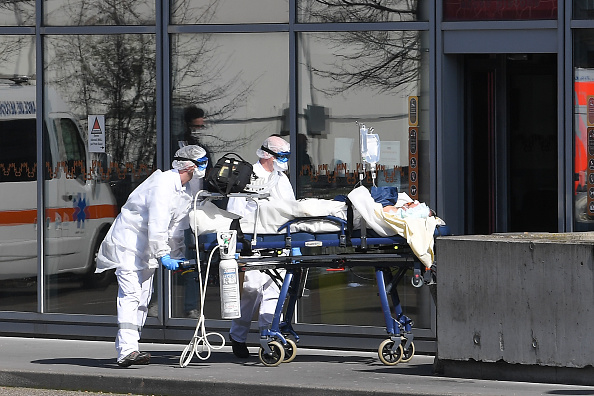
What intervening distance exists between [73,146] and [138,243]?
2.47 meters

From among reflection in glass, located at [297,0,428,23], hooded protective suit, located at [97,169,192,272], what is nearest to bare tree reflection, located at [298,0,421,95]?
reflection in glass, located at [297,0,428,23]

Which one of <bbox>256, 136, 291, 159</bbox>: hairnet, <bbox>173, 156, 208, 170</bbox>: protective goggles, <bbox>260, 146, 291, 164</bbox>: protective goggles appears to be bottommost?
<bbox>173, 156, 208, 170</bbox>: protective goggles

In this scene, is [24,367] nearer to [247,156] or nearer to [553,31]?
[247,156]

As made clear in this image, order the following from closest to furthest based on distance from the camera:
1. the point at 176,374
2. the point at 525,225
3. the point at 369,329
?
the point at 176,374 → the point at 369,329 → the point at 525,225

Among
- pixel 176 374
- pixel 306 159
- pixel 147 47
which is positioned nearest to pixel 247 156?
pixel 306 159

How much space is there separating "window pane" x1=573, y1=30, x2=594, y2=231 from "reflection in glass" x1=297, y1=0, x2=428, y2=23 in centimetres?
145

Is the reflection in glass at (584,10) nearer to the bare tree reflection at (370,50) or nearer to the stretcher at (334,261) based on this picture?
the bare tree reflection at (370,50)

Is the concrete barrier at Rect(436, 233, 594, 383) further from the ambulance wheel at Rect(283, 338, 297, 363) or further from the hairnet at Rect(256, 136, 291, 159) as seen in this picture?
the hairnet at Rect(256, 136, 291, 159)

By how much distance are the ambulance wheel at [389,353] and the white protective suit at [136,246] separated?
191cm

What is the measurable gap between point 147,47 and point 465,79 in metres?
3.10

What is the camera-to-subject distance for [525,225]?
486 inches

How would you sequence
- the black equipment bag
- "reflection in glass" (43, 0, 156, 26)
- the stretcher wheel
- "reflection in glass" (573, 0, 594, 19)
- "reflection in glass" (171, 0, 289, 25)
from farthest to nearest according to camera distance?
"reflection in glass" (43, 0, 156, 26) < "reflection in glass" (171, 0, 289, 25) < "reflection in glass" (573, 0, 594, 19) < the stretcher wheel < the black equipment bag

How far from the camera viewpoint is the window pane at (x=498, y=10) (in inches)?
434

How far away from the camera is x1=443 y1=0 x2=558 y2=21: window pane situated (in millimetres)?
11031
